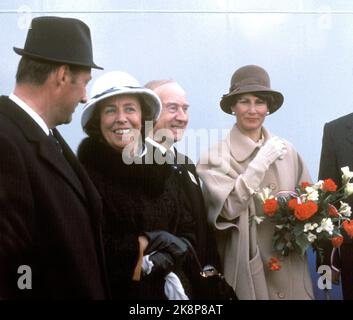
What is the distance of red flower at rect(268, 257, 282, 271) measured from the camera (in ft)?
8.52

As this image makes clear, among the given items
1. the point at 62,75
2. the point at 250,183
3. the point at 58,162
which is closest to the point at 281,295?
the point at 250,183

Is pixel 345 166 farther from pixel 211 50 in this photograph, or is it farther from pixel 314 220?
pixel 211 50

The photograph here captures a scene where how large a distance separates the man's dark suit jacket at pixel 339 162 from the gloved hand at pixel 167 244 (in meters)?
0.63

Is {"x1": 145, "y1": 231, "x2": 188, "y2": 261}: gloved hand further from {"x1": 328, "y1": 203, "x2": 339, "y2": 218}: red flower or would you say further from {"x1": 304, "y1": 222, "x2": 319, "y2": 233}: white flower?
{"x1": 328, "y1": 203, "x2": 339, "y2": 218}: red flower

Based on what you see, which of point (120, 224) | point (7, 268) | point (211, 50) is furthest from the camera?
point (211, 50)

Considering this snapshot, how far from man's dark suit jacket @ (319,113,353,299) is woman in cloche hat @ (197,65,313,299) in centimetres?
11

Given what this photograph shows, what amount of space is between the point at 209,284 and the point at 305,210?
488 millimetres

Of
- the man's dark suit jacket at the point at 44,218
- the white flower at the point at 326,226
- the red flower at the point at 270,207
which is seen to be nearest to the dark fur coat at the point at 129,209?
the man's dark suit jacket at the point at 44,218

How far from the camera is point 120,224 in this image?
242 cm

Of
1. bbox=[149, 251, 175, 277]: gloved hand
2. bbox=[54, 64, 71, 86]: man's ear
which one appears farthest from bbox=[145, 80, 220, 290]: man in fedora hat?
bbox=[54, 64, 71, 86]: man's ear

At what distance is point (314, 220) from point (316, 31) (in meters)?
0.79

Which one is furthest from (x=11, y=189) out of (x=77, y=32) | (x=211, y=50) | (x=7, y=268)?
(x=211, y=50)

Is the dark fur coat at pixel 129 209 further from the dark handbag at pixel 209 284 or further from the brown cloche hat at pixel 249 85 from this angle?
the brown cloche hat at pixel 249 85
